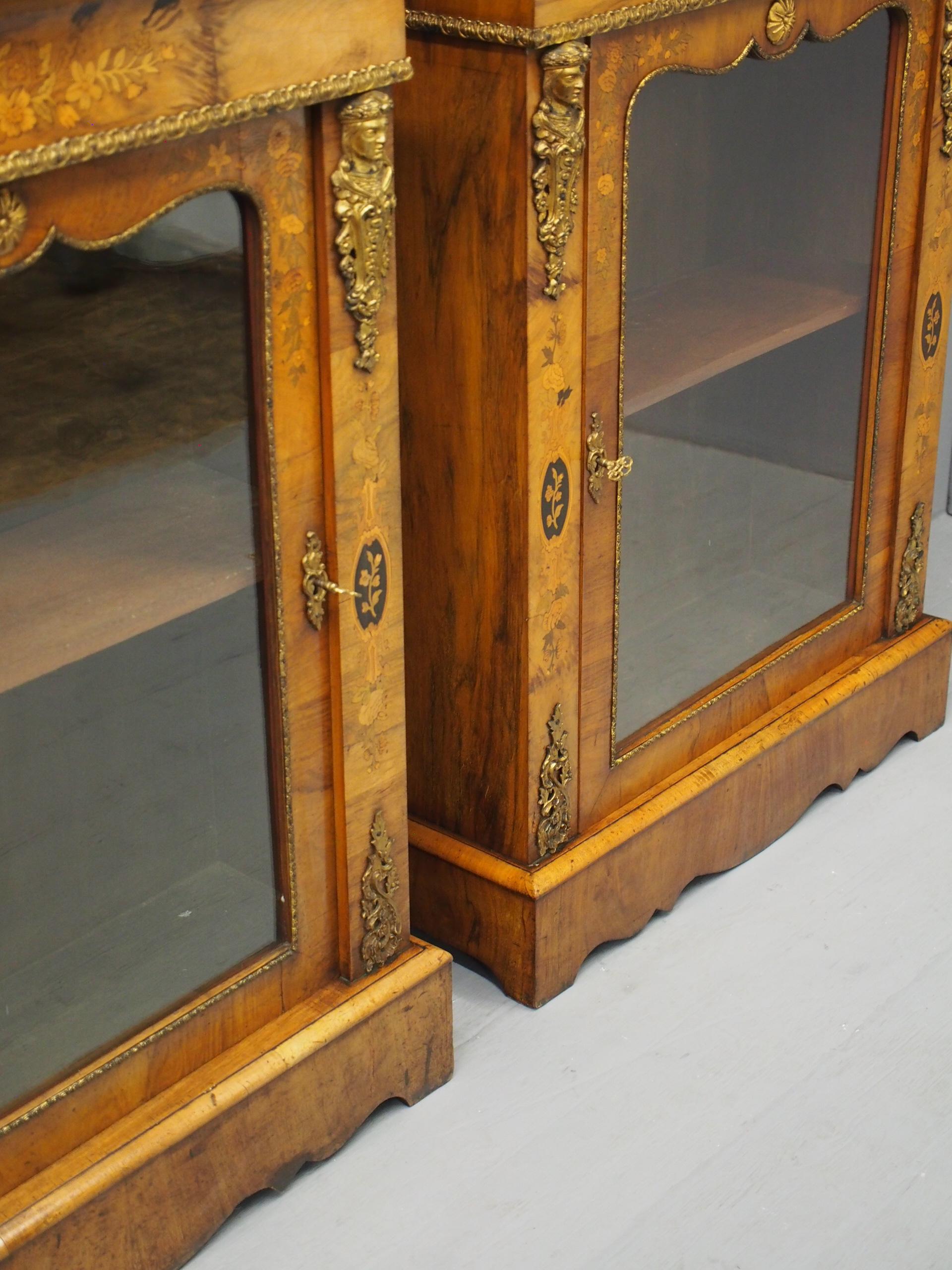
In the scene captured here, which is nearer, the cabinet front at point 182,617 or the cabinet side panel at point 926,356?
the cabinet front at point 182,617

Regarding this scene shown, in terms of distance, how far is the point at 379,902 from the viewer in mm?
1697

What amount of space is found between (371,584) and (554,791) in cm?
40

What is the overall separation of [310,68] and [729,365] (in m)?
0.72

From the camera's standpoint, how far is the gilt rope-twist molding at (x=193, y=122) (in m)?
1.20

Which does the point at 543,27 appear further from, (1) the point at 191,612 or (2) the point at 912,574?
(2) the point at 912,574

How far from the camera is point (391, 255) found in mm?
1471

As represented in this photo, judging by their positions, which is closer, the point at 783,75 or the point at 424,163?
the point at 424,163

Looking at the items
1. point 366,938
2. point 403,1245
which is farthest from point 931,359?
point 403,1245

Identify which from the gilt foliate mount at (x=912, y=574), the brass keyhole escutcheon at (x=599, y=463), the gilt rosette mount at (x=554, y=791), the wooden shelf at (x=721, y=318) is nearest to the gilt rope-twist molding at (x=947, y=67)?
the wooden shelf at (x=721, y=318)

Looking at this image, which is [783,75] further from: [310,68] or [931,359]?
[310,68]

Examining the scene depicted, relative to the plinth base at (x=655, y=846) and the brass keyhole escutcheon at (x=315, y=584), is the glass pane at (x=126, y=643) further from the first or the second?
the plinth base at (x=655, y=846)

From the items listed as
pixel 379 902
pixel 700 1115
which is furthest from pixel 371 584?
pixel 700 1115

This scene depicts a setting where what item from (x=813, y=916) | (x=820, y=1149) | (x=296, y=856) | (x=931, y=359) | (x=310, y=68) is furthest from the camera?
(x=931, y=359)

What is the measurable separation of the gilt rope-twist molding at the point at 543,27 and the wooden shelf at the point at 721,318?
0.28m
